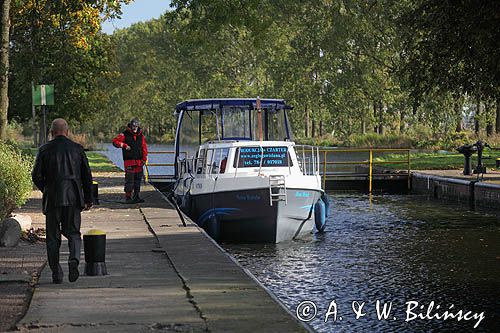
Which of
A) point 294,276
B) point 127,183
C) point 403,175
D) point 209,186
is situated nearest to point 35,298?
point 294,276

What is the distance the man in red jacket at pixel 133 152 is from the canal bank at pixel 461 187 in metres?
12.7

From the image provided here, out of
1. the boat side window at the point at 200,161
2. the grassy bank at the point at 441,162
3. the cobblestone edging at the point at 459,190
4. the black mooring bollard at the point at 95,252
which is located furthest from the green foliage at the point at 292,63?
the black mooring bollard at the point at 95,252

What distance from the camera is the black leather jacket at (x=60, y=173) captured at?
11.7 metres

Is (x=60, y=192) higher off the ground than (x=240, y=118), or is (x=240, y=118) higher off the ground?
(x=240, y=118)

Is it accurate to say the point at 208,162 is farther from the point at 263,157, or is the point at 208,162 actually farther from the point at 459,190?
the point at 459,190

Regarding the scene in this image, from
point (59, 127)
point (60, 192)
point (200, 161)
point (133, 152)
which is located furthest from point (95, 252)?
point (200, 161)

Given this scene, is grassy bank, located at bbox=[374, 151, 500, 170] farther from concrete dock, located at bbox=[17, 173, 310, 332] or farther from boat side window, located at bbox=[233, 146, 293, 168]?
concrete dock, located at bbox=[17, 173, 310, 332]

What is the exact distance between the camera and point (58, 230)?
1180 centimetres

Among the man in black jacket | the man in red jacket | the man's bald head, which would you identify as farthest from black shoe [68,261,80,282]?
the man in red jacket

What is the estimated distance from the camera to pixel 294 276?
1719cm

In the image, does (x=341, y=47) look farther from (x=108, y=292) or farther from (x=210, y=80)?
(x=108, y=292)

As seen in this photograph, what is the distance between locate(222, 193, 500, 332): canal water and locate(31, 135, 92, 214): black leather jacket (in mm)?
3835

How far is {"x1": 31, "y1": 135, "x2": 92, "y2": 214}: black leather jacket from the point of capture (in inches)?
459

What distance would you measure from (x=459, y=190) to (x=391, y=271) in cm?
1697
